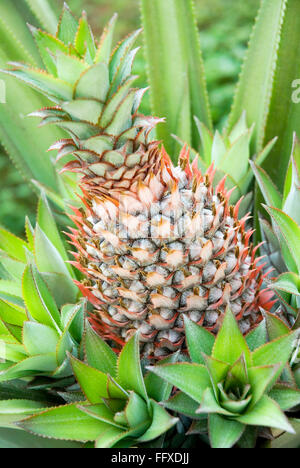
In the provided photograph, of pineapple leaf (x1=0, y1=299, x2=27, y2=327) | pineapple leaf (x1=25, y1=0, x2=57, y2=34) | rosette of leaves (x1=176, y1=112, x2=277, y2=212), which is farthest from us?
pineapple leaf (x1=25, y1=0, x2=57, y2=34)

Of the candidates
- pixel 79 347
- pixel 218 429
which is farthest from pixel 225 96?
pixel 218 429

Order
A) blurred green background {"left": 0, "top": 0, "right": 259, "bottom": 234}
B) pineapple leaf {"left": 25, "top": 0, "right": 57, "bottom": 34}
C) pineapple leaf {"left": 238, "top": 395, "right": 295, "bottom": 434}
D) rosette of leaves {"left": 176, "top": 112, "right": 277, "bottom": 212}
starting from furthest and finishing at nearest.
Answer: blurred green background {"left": 0, "top": 0, "right": 259, "bottom": 234} < pineapple leaf {"left": 25, "top": 0, "right": 57, "bottom": 34} < rosette of leaves {"left": 176, "top": 112, "right": 277, "bottom": 212} < pineapple leaf {"left": 238, "top": 395, "right": 295, "bottom": 434}

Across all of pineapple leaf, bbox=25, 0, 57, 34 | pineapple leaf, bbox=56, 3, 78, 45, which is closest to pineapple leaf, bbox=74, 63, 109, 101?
pineapple leaf, bbox=56, 3, 78, 45

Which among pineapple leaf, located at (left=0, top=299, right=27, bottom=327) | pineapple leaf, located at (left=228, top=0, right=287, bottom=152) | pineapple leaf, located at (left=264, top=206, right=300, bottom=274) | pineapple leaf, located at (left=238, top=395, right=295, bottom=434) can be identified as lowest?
pineapple leaf, located at (left=238, top=395, right=295, bottom=434)

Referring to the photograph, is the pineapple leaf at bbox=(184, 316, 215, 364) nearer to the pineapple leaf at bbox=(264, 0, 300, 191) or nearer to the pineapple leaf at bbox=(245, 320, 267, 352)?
the pineapple leaf at bbox=(245, 320, 267, 352)

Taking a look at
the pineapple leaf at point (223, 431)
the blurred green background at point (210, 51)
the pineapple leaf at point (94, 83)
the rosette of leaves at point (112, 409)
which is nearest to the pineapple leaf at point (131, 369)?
the rosette of leaves at point (112, 409)

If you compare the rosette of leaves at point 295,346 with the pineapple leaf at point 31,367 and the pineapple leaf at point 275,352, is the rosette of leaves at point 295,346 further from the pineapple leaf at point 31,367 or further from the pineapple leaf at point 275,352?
the pineapple leaf at point 31,367

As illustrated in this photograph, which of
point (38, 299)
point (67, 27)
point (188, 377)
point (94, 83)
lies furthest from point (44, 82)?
point (188, 377)

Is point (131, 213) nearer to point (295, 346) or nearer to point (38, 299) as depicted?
point (38, 299)
